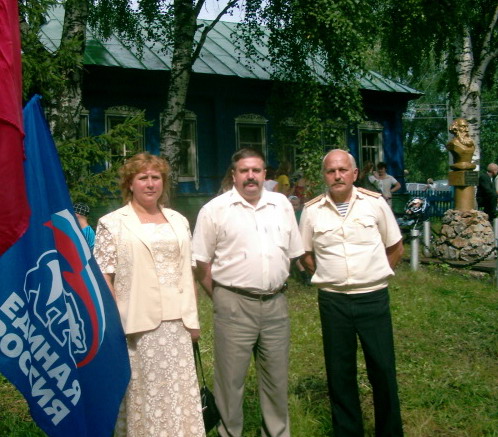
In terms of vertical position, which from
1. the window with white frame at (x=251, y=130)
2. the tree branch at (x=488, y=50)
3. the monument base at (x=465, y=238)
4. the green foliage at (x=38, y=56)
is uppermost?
the tree branch at (x=488, y=50)

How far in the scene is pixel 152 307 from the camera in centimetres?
364

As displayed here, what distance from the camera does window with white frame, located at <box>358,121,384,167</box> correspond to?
20859 millimetres

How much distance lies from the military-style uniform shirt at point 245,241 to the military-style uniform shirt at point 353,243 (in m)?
0.21

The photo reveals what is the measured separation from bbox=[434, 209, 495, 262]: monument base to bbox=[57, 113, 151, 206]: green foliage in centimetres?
645

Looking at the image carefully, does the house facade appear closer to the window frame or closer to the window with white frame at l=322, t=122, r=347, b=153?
the window frame

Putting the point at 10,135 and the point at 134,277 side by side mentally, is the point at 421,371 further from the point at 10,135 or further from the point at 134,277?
the point at 10,135

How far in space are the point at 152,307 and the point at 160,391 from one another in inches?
18.6

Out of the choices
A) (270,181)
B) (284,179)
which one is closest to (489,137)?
(284,179)

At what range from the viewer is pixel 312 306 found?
8.57 metres

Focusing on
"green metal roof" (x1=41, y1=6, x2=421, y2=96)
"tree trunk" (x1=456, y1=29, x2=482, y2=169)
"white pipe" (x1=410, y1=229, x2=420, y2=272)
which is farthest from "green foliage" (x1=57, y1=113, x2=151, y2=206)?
"tree trunk" (x1=456, y1=29, x2=482, y2=169)

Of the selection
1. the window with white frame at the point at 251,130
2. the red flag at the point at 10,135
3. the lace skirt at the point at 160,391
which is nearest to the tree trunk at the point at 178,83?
the window with white frame at the point at 251,130

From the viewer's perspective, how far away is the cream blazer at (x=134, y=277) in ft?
11.8

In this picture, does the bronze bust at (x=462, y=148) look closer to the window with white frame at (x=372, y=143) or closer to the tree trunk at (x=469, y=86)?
the tree trunk at (x=469, y=86)

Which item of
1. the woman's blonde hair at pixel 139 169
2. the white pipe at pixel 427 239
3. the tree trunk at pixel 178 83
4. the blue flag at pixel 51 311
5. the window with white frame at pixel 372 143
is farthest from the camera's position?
the window with white frame at pixel 372 143
